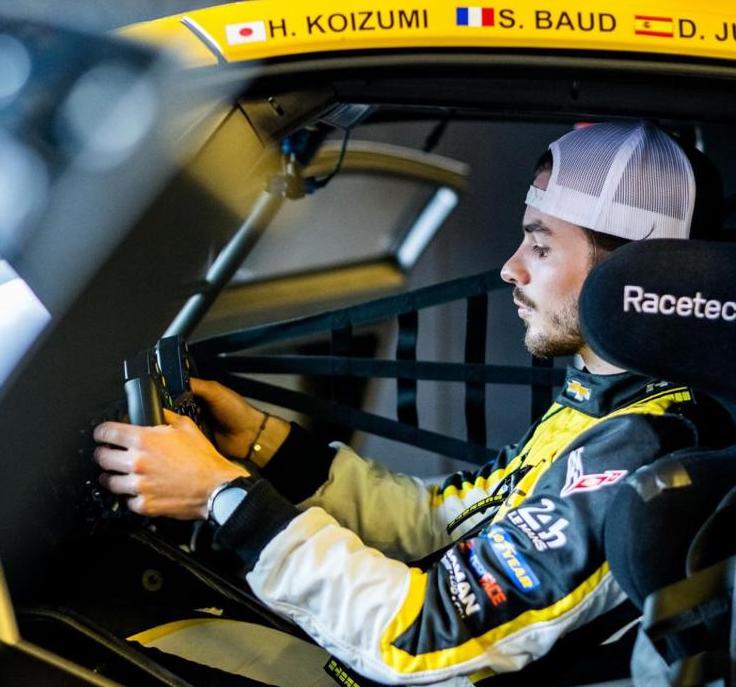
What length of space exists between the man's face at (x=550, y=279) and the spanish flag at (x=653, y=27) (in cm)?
29

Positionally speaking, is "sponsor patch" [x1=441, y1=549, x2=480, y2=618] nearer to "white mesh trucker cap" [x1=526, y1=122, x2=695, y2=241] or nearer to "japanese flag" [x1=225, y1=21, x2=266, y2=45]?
"white mesh trucker cap" [x1=526, y1=122, x2=695, y2=241]

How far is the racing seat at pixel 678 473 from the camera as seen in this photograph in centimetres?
91

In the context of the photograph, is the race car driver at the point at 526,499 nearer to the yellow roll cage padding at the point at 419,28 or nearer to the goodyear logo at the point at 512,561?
the goodyear logo at the point at 512,561

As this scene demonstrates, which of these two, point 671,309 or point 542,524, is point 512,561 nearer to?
point 542,524

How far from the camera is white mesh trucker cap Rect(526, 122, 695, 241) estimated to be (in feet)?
4.06

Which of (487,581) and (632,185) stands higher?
(632,185)

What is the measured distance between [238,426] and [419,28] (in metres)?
0.69

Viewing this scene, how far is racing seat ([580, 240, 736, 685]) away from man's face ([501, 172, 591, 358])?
0.35m

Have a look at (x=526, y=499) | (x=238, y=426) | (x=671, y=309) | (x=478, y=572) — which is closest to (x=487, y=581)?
(x=478, y=572)

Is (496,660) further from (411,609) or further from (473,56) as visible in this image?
(473,56)

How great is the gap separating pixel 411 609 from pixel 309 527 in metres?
0.14

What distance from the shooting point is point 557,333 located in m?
1.29

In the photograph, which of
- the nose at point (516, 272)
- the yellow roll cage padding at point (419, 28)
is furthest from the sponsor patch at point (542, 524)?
the yellow roll cage padding at point (419, 28)

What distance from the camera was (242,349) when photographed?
1.91 metres
